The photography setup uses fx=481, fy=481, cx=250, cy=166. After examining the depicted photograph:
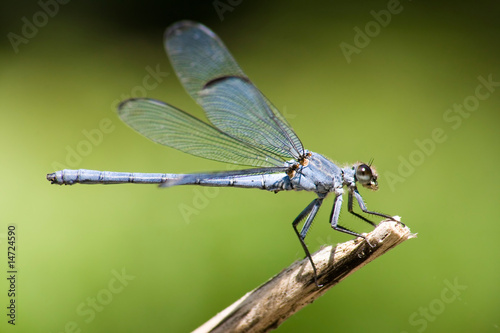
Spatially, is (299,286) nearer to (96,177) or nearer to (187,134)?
(187,134)

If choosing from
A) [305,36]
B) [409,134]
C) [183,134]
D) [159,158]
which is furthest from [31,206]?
[305,36]

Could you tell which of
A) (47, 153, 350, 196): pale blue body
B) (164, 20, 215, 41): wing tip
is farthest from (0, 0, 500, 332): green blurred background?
(164, 20, 215, 41): wing tip

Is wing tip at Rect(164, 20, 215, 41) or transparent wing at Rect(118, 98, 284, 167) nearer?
wing tip at Rect(164, 20, 215, 41)

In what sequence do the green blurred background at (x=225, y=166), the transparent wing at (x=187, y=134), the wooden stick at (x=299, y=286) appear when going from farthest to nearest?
the green blurred background at (x=225, y=166) < the transparent wing at (x=187, y=134) < the wooden stick at (x=299, y=286)

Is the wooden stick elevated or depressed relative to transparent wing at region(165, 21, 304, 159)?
depressed

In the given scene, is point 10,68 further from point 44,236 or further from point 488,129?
point 488,129

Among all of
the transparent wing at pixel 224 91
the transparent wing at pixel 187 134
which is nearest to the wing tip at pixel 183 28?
the transparent wing at pixel 224 91

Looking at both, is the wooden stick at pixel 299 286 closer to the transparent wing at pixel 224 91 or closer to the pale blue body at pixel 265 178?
the pale blue body at pixel 265 178

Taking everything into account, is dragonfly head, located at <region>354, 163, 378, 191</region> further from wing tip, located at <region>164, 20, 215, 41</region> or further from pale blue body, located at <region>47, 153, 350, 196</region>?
wing tip, located at <region>164, 20, 215, 41</region>
